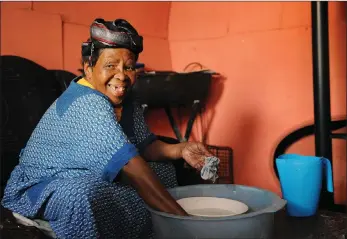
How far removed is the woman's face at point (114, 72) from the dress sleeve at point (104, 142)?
9cm

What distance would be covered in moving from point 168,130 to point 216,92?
451 millimetres

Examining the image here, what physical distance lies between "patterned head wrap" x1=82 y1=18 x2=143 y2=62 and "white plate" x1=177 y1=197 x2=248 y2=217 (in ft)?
1.75

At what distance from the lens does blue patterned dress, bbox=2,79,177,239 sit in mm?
1053

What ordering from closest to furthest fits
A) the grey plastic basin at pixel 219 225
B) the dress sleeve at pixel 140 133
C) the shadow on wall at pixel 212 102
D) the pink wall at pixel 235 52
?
the grey plastic basin at pixel 219 225 → the dress sleeve at pixel 140 133 → the pink wall at pixel 235 52 → the shadow on wall at pixel 212 102

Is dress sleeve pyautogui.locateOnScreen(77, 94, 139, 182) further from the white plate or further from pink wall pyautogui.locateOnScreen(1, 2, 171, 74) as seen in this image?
pink wall pyautogui.locateOnScreen(1, 2, 171, 74)

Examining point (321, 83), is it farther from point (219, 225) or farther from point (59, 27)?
point (59, 27)

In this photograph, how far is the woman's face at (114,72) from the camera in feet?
3.92

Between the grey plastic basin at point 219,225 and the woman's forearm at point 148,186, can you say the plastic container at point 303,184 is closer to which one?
the grey plastic basin at point 219,225

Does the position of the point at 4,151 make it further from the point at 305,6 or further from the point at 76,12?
the point at 305,6

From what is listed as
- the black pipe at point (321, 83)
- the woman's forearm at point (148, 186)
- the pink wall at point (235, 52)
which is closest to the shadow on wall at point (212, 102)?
the pink wall at point (235, 52)

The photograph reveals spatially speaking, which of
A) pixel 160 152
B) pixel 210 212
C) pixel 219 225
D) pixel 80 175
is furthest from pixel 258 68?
pixel 219 225

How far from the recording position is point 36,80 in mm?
1720

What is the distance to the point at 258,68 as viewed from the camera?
8.09 feet

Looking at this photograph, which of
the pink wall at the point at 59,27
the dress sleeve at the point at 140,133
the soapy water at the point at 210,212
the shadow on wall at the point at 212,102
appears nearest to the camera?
the soapy water at the point at 210,212
